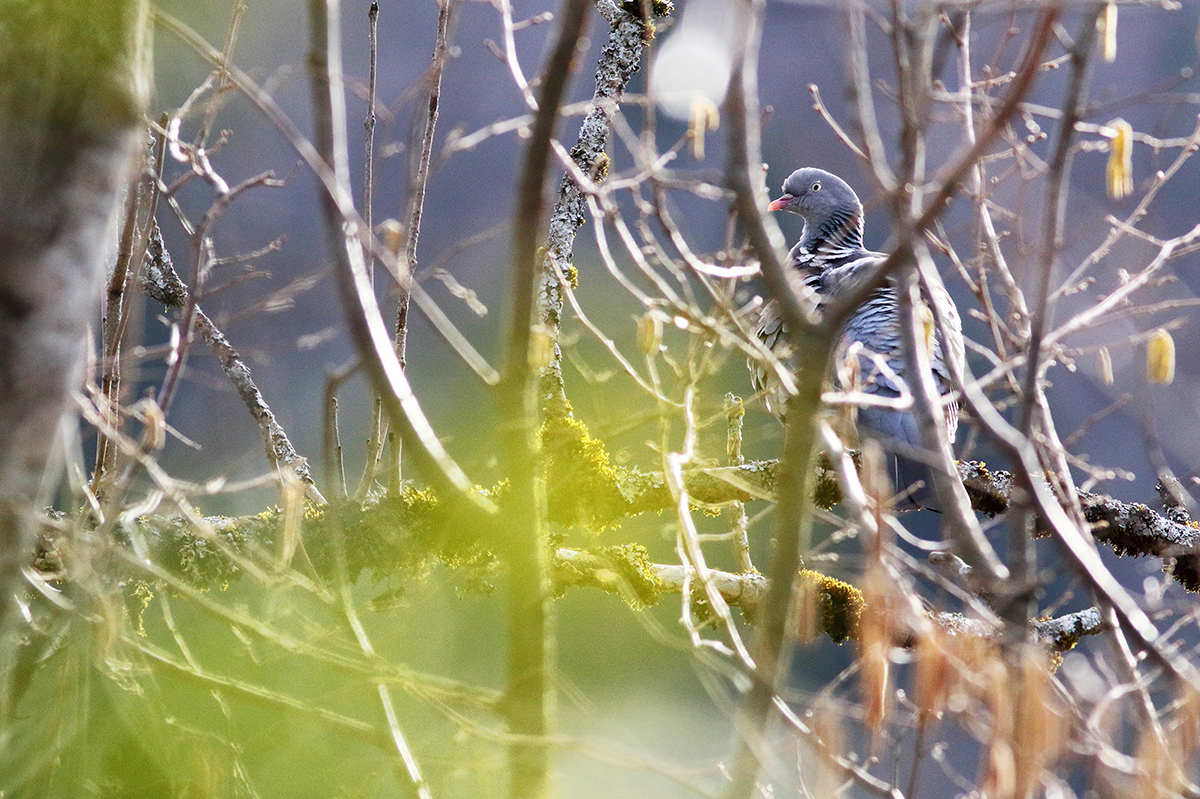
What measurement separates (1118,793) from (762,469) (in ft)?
3.73

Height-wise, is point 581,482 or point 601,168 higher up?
point 601,168

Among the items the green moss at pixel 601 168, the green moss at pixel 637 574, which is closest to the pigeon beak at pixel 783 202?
the green moss at pixel 601 168

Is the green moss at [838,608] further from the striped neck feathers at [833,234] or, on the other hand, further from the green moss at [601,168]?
the striped neck feathers at [833,234]

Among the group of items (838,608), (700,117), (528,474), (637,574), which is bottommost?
(838,608)

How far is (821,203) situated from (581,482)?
6.69 feet

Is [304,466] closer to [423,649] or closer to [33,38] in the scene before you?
[423,649]

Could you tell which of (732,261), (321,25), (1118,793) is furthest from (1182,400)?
(321,25)

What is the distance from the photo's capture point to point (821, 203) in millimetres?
3662

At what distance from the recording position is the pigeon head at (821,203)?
364cm

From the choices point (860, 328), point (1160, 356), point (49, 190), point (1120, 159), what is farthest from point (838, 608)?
point (49, 190)

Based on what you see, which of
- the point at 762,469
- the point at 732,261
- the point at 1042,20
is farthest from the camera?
the point at 762,469

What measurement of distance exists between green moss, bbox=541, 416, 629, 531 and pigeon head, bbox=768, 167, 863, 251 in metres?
1.88

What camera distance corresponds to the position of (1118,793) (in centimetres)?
100

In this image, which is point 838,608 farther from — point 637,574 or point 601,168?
point 601,168
